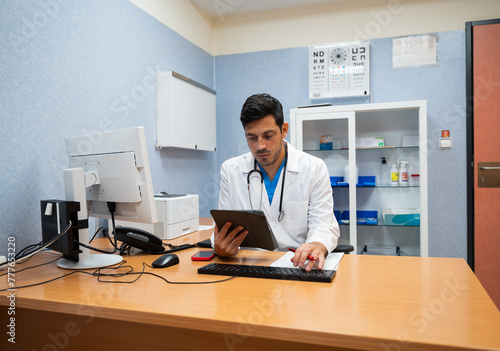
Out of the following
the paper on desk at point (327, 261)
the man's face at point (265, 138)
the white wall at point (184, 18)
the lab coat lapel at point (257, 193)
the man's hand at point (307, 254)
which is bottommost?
the paper on desk at point (327, 261)

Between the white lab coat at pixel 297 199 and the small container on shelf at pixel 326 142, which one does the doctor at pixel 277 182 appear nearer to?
the white lab coat at pixel 297 199

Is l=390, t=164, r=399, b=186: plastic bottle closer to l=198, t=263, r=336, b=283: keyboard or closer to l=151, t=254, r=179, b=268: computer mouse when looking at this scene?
l=198, t=263, r=336, b=283: keyboard

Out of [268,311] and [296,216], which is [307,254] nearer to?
[268,311]

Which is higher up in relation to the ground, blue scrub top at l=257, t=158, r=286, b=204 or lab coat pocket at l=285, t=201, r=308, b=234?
blue scrub top at l=257, t=158, r=286, b=204

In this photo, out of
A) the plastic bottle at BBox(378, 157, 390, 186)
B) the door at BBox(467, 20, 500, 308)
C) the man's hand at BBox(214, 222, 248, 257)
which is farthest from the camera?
the plastic bottle at BBox(378, 157, 390, 186)

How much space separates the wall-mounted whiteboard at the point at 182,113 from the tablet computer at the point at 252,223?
151 centimetres

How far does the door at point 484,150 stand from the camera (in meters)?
2.82

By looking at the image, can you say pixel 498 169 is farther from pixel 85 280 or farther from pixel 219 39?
pixel 85 280

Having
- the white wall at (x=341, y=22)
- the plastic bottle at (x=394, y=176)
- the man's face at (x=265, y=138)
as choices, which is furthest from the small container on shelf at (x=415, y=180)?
the man's face at (x=265, y=138)

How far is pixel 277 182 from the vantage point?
6.03ft

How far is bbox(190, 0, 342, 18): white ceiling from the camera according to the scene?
10.5ft

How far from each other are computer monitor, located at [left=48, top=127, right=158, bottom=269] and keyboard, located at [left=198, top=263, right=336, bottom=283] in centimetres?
33

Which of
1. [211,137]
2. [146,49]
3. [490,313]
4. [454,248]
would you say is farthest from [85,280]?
[454,248]

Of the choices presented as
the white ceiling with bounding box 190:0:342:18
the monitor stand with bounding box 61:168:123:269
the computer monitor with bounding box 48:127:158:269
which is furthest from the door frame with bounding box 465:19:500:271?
the monitor stand with bounding box 61:168:123:269
